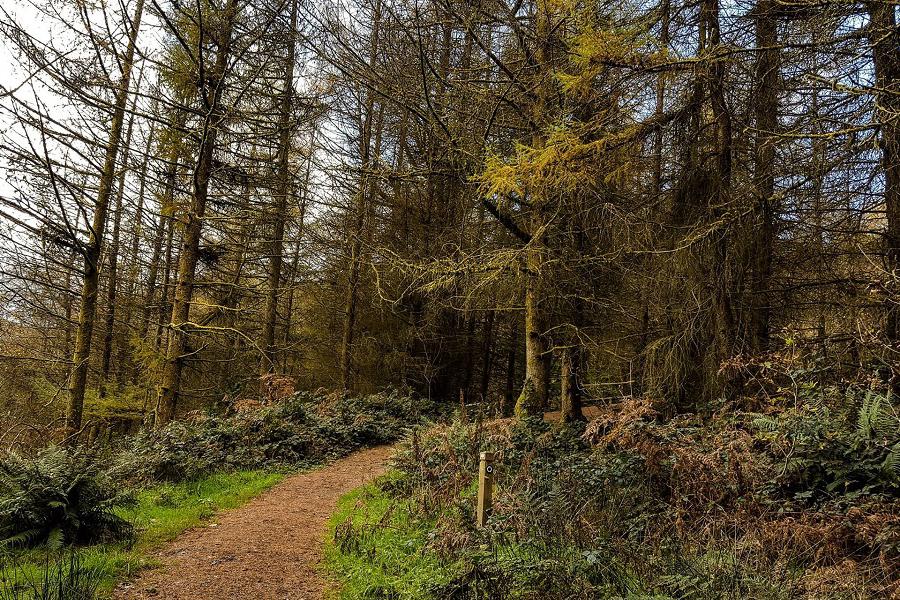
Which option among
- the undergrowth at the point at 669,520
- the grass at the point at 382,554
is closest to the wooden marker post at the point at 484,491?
the undergrowth at the point at 669,520

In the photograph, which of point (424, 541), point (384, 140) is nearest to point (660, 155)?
point (424, 541)

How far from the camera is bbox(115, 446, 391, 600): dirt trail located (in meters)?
4.41

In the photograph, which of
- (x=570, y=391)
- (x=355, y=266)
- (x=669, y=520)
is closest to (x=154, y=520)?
(x=669, y=520)

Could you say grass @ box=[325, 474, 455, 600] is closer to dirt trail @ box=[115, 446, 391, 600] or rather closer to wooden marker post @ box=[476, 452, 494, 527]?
dirt trail @ box=[115, 446, 391, 600]

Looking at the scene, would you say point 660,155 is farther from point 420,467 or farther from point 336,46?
point 420,467

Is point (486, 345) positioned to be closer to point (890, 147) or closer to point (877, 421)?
point (890, 147)

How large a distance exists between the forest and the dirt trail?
4 cm

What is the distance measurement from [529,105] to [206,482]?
8966 millimetres

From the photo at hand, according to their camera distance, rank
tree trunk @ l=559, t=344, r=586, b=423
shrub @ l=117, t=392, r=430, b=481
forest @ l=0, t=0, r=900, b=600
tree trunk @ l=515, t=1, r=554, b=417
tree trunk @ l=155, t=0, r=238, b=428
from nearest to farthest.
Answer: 1. forest @ l=0, t=0, r=900, b=600
2. shrub @ l=117, t=392, r=430, b=481
3. tree trunk @ l=559, t=344, r=586, b=423
4. tree trunk @ l=515, t=1, r=554, b=417
5. tree trunk @ l=155, t=0, r=238, b=428

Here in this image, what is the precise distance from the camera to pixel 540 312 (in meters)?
10.5

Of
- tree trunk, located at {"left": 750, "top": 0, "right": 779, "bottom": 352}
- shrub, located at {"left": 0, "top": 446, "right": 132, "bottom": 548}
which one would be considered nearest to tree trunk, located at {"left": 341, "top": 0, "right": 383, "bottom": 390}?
shrub, located at {"left": 0, "top": 446, "right": 132, "bottom": 548}

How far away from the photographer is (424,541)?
16.4 feet

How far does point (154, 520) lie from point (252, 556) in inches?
60.2

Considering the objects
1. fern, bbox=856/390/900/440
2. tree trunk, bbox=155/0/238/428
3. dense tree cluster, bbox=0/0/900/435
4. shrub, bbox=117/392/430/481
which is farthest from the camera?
tree trunk, bbox=155/0/238/428
